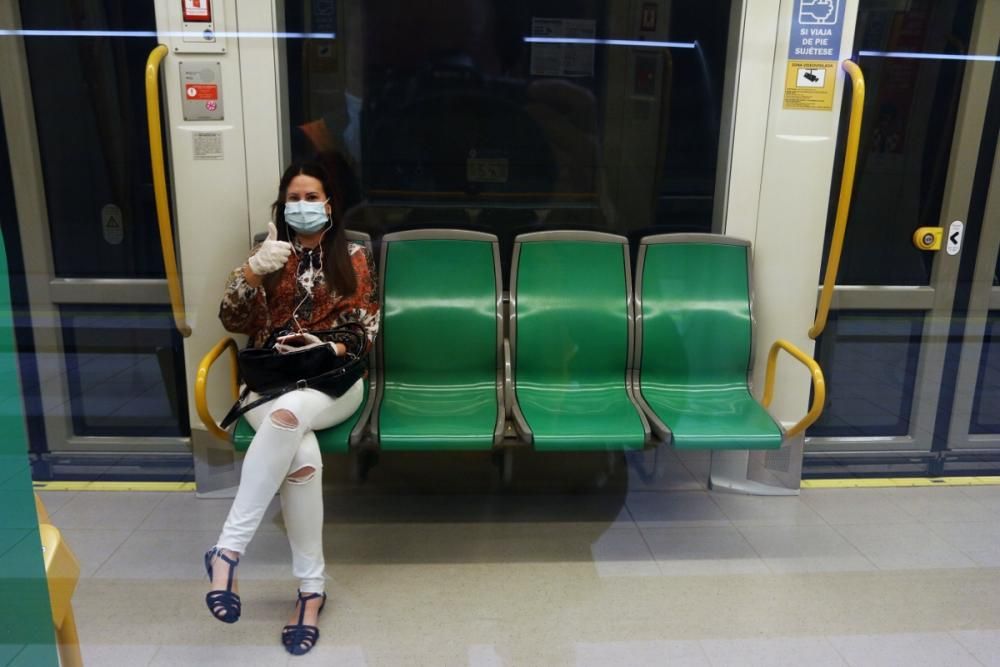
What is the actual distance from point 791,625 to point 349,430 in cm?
162

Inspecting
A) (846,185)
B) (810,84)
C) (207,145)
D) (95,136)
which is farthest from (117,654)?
(810,84)

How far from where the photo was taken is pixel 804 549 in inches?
116

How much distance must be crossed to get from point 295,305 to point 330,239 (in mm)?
271

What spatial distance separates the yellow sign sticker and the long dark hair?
6.10ft

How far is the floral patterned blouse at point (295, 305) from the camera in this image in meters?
2.70

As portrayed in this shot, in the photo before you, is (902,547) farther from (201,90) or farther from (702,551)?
(201,90)

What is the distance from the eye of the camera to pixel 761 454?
11.1ft

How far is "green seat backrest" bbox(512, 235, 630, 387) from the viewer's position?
3146mm

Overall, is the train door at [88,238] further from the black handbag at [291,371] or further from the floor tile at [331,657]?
the floor tile at [331,657]

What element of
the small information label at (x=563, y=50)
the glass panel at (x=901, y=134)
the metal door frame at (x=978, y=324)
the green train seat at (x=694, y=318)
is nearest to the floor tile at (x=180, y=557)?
the green train seat at (x=694, y=318)

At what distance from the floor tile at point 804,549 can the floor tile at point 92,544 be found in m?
2.43

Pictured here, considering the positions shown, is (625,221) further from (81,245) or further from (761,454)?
(81,245)

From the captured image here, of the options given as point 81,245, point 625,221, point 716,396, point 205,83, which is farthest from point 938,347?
point 81,245

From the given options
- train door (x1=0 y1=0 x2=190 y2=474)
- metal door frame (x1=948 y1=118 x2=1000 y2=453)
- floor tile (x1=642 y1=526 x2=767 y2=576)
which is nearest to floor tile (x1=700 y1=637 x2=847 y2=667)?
floor tile (x1=642 y1=526 x2=767 y2=576)
